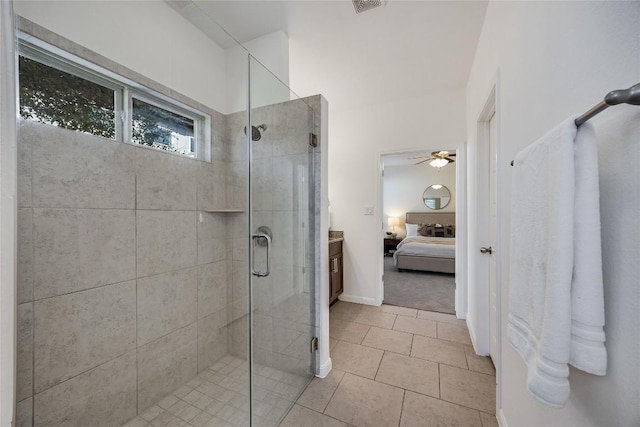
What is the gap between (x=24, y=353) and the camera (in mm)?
1085

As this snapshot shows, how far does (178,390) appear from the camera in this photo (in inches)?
67.6

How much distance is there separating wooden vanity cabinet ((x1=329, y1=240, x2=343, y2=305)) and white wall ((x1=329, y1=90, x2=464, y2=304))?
125 millimetres

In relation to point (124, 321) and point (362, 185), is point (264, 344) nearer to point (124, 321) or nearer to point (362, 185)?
point (124, 321)

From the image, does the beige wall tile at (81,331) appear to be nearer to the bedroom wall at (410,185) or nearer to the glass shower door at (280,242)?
the glass shower door at (280,242)

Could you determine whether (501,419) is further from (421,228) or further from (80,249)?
(421,228)

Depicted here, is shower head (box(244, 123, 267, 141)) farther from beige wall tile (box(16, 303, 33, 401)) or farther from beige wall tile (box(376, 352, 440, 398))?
beige wall tile (box(376, 352, 440, 398))

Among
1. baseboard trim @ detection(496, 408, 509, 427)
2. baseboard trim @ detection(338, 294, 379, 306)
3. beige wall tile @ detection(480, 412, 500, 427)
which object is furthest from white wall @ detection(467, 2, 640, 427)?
baseboard trim @ detection(338, 294, 379, 306)

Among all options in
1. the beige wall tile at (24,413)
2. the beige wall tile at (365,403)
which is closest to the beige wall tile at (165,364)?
the beige wall tile at (24,413)

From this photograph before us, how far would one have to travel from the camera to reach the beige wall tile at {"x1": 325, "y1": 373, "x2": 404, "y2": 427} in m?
1.48

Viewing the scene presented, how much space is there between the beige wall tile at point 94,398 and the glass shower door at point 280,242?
0.74m

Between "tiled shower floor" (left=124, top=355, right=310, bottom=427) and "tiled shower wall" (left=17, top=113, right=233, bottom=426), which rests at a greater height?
"tiled shower wall" (left=17, top=113, right=233, bottom=426)

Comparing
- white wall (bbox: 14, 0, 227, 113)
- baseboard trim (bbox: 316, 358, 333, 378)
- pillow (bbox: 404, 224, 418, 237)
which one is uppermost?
white wall (bbox: 14, 0, 227, 113)

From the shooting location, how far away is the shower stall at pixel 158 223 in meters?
1.16

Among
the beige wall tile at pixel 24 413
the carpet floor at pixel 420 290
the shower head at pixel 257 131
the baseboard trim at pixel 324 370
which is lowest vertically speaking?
the carpet floor at pixel 420 290
